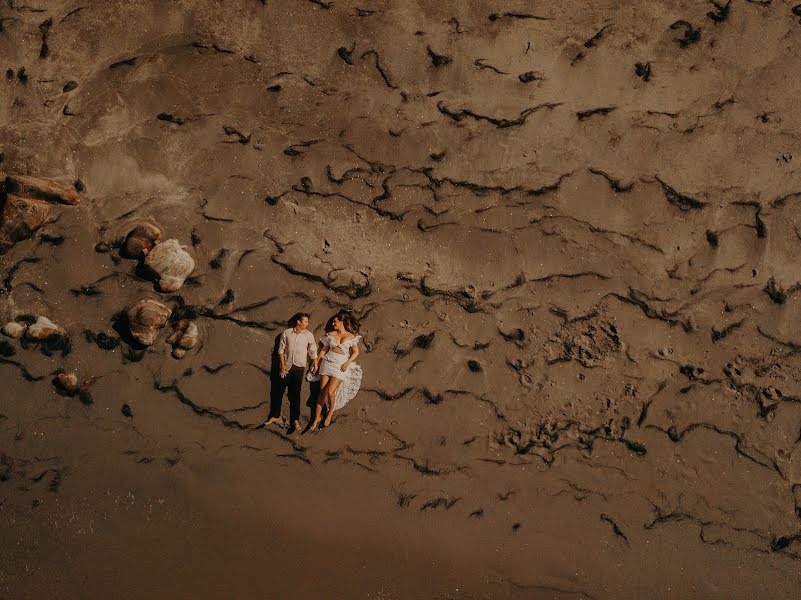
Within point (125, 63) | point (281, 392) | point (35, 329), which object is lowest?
point (281, 392)

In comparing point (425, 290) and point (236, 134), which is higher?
point (236, 134)

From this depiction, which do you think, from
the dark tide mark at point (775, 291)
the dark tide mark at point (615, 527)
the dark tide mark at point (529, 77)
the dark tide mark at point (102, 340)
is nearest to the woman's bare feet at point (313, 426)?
the dark tide mark at point (102, 340)

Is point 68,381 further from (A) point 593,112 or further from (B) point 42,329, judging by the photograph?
(A) point 593,112

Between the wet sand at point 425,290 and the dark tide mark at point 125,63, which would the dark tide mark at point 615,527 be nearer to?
the wet sand at point 425,290

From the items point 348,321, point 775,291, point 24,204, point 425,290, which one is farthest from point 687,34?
point 24,204

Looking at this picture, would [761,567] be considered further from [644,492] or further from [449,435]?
[449,435]

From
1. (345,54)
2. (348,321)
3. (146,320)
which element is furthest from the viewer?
(345,54)

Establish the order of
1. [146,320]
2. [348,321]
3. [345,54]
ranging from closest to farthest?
[146,320] → [348,321] → [345,54]

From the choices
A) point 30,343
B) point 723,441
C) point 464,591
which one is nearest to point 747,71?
point 723,441

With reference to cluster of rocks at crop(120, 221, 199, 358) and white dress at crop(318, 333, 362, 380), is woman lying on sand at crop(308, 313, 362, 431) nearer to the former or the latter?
white dress at crop(318, 333, 362, 380)

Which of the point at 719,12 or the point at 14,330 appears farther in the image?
the point at 719,12
